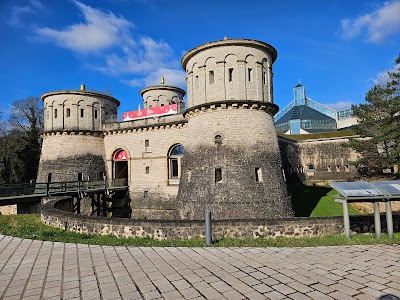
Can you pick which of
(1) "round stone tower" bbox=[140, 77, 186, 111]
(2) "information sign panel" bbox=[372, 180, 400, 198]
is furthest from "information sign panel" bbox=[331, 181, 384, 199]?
(1) "round stone tower" bbox=[140, 77, 186, 111]

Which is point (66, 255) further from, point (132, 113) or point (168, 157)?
point (132, 113)

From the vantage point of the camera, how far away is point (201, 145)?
52.4 ft

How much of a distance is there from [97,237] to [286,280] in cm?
623

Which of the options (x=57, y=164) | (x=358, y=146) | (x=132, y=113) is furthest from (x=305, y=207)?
(x=57, y=164)

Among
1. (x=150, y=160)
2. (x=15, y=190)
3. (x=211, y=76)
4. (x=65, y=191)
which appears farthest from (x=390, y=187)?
(x=15, y=190)

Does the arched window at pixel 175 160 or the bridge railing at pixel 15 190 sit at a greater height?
the arched window at pixel 175 160

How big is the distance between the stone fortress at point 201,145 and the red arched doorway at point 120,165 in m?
0.20

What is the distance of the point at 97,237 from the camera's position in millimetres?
9000

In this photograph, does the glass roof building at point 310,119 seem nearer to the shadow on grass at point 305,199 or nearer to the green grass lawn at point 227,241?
the shadow on grass at point 305,199

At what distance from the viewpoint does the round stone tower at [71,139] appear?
75.4 ft

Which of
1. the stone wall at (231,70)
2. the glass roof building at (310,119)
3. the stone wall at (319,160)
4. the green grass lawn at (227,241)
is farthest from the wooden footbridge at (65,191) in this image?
the glass roof building at (310,119)

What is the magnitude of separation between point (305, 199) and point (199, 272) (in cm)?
2012

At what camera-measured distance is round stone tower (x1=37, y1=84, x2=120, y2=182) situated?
22969 mm

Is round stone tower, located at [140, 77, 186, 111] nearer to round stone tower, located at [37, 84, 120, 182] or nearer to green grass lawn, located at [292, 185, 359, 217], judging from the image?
round stone tower, located at [37, 84, 120, 182]
